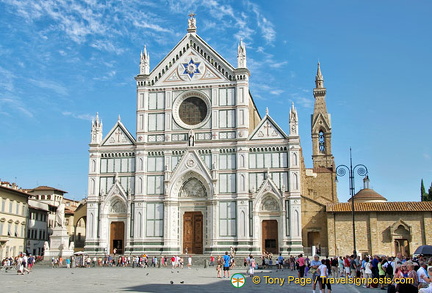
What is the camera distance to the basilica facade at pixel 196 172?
46500 mm

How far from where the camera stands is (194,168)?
4819 cm

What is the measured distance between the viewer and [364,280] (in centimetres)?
2450

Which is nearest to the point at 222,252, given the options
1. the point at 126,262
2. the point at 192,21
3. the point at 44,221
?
the point at 126,262

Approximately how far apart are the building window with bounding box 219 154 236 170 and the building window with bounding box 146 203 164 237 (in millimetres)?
6741

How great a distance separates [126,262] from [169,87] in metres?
16.7

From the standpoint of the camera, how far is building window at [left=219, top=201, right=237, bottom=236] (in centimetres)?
4659

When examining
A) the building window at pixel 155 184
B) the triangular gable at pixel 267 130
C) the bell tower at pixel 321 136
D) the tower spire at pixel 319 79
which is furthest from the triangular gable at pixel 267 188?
the tower spire at pixel 319 79

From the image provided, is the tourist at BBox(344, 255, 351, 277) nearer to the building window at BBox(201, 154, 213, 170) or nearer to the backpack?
the backpack

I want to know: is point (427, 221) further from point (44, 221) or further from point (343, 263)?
point (44, 221)

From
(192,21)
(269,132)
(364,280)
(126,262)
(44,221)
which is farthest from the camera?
(44,221)

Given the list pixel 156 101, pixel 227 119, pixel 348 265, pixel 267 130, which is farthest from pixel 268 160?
pixel 348 265

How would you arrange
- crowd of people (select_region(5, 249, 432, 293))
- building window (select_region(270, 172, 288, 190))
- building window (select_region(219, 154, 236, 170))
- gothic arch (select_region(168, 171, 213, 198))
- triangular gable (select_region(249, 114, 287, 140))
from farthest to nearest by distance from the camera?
A: gothic arch (select_region(168, 171, 213, 198)), building window (select_region(219, 154, 236, 170)), triangular gable (select_region(249, 114, 287, 140)), building window (select_region(270, 172, 288, 190)), crowd of people (select_region(5, 249, 432, 293))

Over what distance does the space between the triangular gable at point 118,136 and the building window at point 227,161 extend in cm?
897

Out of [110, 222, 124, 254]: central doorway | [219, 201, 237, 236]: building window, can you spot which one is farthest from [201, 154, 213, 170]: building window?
[110, 222, 124, 254]: central doorway
